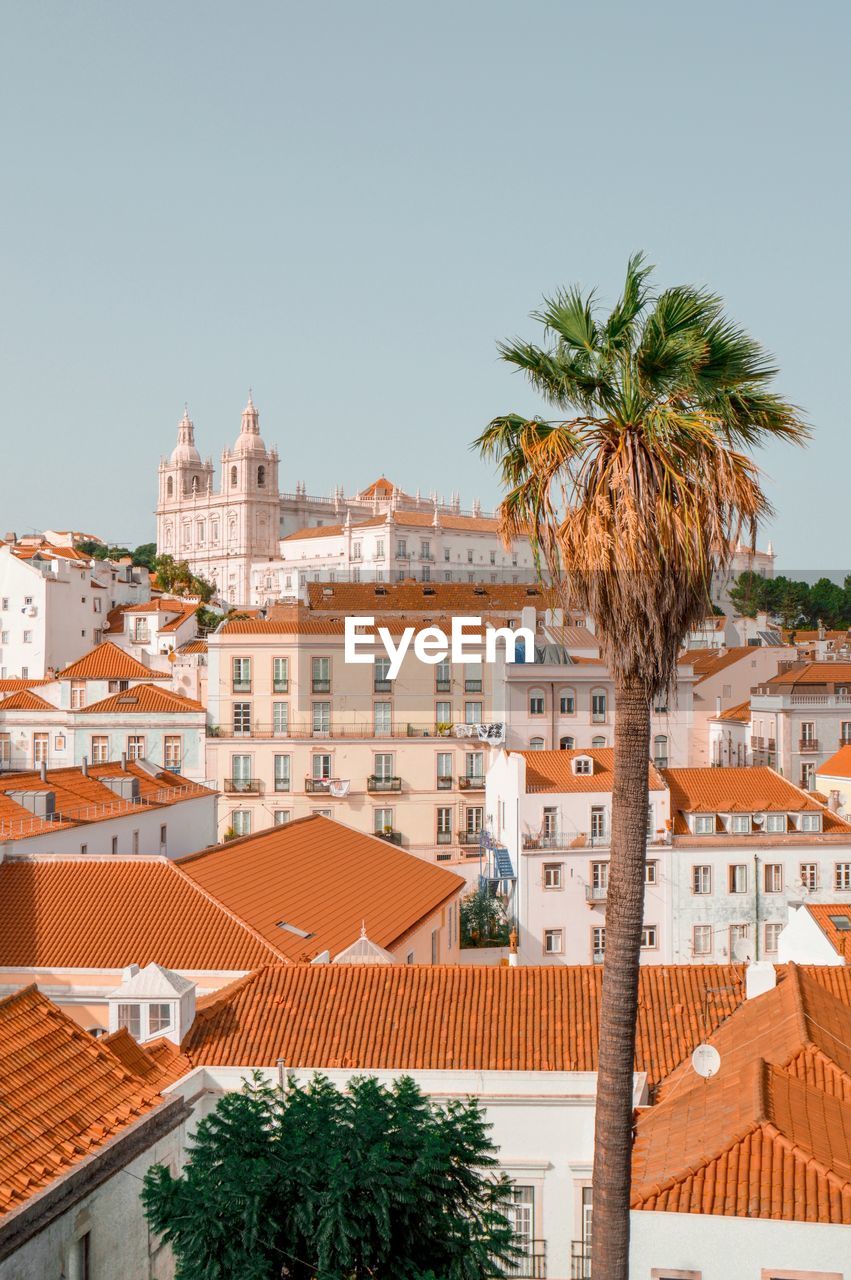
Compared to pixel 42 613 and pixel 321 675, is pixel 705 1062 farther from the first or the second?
pixel 42 613

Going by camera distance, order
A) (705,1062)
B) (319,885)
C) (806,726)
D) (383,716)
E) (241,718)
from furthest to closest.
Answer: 1. (383,716)
2. (241,718)
3. (806,726)
4. (319,885)
5. (705,1062)

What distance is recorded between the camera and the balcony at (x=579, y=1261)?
52.3ft

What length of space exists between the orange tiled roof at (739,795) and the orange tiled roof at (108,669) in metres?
33.0

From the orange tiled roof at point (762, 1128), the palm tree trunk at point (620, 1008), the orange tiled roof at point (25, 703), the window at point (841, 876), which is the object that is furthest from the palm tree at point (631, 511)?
the orange tiled roof at point (25, 703)

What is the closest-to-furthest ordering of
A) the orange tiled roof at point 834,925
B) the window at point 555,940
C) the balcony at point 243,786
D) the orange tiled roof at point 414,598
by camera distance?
the orange tiled roof at point 834,925
the window at point 555,940
the balcony at point 243,786
the orange tiled roof at point 414,598

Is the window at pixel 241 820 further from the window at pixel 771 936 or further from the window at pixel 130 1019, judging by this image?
the window at pixel 130 1019

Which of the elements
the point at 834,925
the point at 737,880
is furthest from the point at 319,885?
the point at 737,880

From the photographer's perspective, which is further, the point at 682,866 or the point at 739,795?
the point at 739,795

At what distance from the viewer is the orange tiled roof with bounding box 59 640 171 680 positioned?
227ft

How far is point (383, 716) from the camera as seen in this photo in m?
59.3

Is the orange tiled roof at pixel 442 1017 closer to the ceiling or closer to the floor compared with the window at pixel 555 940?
closer to the ceiling

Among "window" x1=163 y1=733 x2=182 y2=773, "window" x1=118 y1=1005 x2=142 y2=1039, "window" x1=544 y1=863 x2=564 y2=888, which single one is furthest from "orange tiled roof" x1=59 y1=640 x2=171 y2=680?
"window" x1=118 y1=1005 x2=142 y2=1039

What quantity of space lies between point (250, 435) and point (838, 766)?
510 feet

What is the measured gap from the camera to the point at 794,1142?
1430 cm
